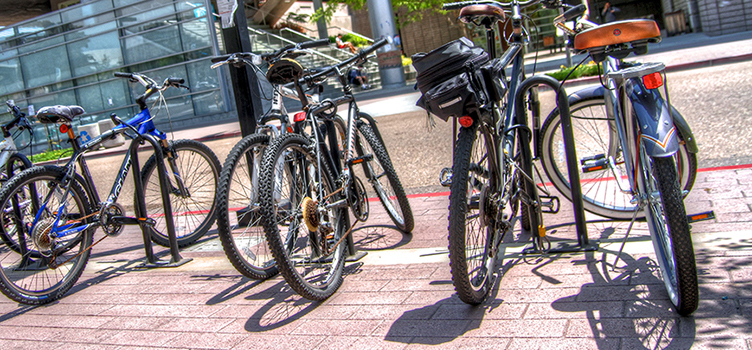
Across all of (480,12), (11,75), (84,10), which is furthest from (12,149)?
(11,75)

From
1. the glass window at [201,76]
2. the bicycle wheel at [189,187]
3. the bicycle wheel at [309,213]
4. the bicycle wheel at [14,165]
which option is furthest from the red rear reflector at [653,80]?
the glass window at [201,76]

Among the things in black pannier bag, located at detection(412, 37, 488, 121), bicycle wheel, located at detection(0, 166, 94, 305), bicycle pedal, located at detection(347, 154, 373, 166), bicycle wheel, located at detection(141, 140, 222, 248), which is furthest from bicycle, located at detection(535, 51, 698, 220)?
bicycle wheel, located at detection(0, 166, 94, 305)

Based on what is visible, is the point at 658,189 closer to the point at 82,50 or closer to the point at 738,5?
the point at 738,5

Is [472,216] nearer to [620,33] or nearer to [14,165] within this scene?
[620,33]

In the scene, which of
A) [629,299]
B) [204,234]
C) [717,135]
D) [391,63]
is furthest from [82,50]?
[629,299]

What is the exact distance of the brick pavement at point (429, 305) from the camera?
107 inches

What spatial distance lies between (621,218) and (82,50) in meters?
23.8

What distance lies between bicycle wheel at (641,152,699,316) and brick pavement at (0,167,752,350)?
0.46 ft

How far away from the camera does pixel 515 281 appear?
3.41 metres

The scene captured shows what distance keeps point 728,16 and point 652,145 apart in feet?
71.4

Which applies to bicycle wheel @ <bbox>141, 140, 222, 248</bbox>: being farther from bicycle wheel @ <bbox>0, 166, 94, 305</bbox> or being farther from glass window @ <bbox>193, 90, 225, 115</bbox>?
glass window @ <bbox>193, 90, 225, 115</bbox>

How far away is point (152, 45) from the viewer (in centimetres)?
2264

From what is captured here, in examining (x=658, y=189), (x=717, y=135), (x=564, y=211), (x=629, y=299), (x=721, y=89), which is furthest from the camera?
(x=721, y=89)

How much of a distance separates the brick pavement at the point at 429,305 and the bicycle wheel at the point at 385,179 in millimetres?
161
